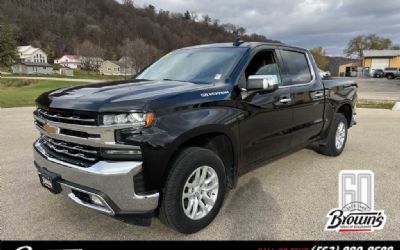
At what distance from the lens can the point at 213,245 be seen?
3230mm

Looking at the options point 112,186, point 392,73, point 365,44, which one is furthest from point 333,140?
point 365,44

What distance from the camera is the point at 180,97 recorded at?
317cm

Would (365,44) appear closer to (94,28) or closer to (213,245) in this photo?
(94,28)

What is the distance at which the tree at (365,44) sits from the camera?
95812 mm

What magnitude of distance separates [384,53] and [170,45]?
64623 mm

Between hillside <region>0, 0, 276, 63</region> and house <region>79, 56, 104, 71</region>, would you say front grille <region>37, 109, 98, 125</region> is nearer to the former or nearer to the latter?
house <region>79, 56, 104, 71</region>

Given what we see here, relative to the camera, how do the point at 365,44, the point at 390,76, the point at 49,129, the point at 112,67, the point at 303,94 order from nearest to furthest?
the point at 49,129, the point at 303,94, the point at 390,76, the point at 365,44, the point at 112,67

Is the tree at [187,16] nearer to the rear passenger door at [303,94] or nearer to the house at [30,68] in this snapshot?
the house at [30,68]

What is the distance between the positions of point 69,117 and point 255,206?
2.26m

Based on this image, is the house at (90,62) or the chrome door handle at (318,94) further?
the house at (90,62)

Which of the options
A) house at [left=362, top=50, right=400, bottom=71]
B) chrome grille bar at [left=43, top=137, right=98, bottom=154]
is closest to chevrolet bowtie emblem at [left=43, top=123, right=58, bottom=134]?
chrome grille bar at [left=43, top=137, right=98, bottom=154]

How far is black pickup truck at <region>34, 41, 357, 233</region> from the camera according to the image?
289 centimetres

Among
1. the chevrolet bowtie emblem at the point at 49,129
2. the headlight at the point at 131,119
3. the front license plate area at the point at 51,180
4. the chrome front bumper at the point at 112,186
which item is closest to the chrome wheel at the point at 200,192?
the chrome front bumper at the point at 112,186

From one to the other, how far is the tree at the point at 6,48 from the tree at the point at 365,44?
275ft
